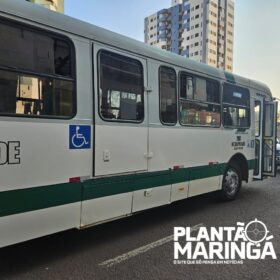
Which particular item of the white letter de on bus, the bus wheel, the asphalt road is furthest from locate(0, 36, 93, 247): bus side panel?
the bus wheel

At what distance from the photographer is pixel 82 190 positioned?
4.17m

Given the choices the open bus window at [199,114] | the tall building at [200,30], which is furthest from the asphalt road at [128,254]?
the tall building at [200,30]

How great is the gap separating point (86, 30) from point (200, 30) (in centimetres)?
8902

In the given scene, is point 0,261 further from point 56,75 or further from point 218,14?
point 218,14

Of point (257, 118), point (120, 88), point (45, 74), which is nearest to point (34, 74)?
point (45, 74)

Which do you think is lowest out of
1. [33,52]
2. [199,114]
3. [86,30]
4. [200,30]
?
[199,114]

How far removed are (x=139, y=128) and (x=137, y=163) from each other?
20.3 inches

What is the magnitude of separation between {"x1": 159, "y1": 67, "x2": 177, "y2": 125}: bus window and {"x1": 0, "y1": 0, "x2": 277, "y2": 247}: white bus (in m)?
0.02

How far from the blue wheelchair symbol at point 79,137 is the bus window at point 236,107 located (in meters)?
3.71

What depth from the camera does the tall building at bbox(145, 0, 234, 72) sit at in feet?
286

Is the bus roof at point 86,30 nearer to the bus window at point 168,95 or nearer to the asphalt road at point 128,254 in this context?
the bus window at point 168,95

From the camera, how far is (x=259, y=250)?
15.3ft

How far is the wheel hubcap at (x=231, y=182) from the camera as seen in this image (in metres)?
7.35

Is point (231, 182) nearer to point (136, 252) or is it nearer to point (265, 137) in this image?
point (265, 137)
